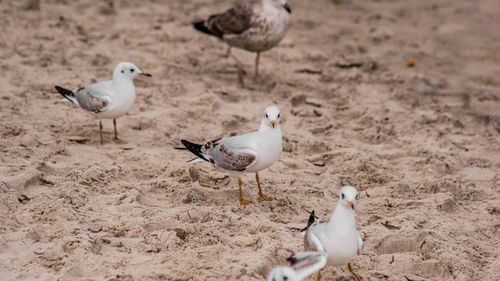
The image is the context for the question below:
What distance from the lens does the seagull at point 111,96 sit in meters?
5.10

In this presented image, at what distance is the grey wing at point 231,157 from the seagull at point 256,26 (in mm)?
2627

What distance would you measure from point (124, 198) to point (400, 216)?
2.01 metres

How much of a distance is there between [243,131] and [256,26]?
1.68m

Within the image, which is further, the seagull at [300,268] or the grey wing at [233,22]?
the grey wing at [233,22]

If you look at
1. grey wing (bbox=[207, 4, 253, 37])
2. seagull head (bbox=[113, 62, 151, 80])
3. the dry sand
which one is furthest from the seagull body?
grey wing (bbox=[207, 4, 253, 37])

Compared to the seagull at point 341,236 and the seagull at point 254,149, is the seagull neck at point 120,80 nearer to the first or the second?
the seagull at point 254,149

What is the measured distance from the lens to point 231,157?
430cm

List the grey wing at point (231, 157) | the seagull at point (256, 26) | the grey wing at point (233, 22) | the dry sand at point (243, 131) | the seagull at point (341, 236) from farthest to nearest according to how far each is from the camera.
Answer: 1. the grey wing at point (233, 22)
2. the seagull at point (256, 26)
3. the grey wing at point (231, 157)
4. the dry sand at point (243, 131)
5. the seagull at point (341, 236)

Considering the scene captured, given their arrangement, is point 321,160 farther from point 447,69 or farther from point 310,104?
point 447,69

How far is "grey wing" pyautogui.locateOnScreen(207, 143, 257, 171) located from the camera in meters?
4.23

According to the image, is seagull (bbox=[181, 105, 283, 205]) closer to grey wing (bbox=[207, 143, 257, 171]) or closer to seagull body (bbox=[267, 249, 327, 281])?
grey wing (bbox=[207, 143, 257, 171])

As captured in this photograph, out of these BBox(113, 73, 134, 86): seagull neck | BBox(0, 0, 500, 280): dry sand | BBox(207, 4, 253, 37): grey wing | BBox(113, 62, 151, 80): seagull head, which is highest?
BBox(207, 4, 253, 37): grey wing

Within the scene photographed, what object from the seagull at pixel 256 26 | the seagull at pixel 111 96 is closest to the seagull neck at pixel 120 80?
the seagull at pixel 111 96

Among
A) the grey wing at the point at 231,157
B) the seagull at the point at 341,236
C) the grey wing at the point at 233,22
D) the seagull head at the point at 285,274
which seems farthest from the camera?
the grey wing at the point at 233,22
